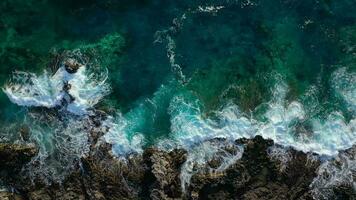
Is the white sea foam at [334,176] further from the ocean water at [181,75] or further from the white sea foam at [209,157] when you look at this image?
the white sea foam at [209,157]

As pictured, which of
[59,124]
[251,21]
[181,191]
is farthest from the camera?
[251,21]

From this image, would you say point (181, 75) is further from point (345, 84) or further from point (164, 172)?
point (345, 84)

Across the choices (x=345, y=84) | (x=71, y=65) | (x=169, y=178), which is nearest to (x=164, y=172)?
(x=169, y=178)

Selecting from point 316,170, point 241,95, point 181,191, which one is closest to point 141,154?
point 181,191

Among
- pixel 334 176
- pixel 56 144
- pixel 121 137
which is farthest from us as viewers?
pixel 121 137

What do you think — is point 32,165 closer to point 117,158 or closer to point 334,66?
point 117,158

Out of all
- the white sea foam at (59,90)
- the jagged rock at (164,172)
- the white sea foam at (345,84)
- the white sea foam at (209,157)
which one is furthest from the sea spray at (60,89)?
the white sea foam at (345,84)
